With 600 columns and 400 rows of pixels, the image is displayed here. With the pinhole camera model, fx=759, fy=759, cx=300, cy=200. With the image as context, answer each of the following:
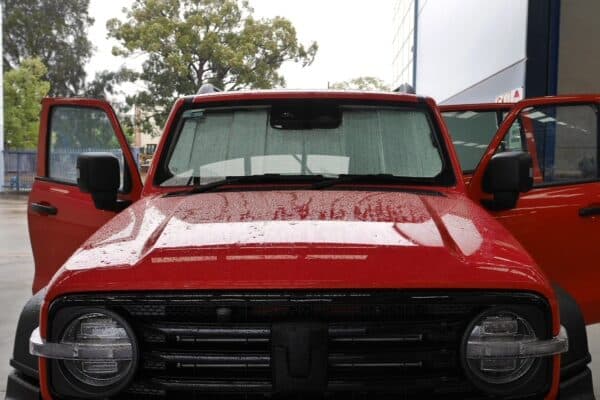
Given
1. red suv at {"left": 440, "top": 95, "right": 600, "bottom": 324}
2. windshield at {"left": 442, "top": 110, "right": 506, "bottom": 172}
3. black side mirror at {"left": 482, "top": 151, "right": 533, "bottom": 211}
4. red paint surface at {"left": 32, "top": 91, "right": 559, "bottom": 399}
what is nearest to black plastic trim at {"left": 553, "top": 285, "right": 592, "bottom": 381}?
red paint surface at {"left": 32, "top": 91, "right": 559, "bottom": 399}

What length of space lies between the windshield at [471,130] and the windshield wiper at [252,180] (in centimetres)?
264

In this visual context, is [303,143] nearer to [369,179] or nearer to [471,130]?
[369,179]

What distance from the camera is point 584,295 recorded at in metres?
3.75

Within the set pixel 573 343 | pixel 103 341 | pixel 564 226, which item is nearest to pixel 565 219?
pixel 564 226

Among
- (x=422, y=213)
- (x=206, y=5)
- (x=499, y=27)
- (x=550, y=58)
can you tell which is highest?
(x=206, y=5)

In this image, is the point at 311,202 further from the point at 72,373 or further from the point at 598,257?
the point at 598,257

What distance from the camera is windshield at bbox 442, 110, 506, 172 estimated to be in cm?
564

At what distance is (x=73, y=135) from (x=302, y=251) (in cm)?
258

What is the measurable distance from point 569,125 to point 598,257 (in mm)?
804

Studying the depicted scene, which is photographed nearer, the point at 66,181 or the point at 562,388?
the point at 562,388

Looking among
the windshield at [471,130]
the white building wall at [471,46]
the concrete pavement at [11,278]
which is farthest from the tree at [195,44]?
the windshield at [471,130]

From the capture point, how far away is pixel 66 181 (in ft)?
13.3

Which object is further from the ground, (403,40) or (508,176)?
(403,40)

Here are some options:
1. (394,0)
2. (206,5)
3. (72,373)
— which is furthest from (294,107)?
(394,0)
